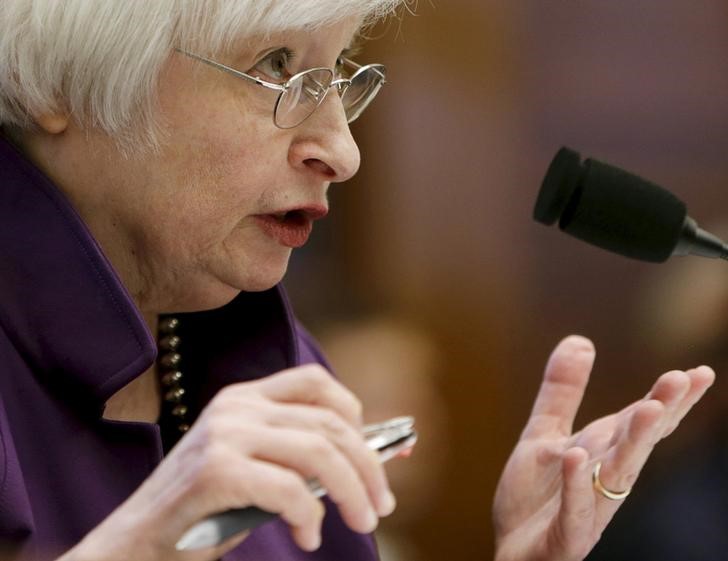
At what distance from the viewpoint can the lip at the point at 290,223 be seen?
1324mm

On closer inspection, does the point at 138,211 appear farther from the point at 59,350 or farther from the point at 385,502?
the point at 385,502

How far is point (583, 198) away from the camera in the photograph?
1.17 metres

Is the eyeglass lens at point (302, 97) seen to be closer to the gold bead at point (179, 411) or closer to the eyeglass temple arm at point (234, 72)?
the eyeglass temple arm at point (234, 72)

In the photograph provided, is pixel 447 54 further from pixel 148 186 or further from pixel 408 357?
pixel 148 186

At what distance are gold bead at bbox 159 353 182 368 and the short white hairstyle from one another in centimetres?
32

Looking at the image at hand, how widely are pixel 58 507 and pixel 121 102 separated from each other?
41 cm

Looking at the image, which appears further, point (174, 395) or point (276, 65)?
point (174, 395)

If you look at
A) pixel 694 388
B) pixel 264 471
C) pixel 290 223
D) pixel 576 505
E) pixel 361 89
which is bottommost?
pixel 576 505

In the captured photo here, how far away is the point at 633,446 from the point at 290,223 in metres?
0.46

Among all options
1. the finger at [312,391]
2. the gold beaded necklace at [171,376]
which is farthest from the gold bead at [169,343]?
the finger at [312,391]

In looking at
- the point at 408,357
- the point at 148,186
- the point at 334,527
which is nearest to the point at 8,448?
the point at 148,186

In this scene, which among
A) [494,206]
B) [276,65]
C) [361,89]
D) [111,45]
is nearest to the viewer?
[111,45]

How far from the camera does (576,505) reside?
1.36 metres

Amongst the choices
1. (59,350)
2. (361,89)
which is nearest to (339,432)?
(59,350)
